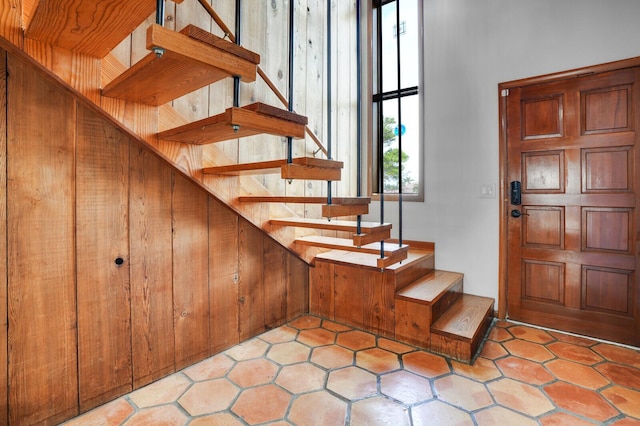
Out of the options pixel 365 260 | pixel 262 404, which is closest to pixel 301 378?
pixel 262 404

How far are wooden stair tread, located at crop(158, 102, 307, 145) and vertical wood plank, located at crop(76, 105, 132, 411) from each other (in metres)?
0.40

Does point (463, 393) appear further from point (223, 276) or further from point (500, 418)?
point (223, 276)

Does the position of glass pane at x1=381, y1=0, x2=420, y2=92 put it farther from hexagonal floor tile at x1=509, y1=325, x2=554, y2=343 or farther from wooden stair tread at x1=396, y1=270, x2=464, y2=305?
hexagonal floor tile at x1=509, y1=325, x2=554, y2=343

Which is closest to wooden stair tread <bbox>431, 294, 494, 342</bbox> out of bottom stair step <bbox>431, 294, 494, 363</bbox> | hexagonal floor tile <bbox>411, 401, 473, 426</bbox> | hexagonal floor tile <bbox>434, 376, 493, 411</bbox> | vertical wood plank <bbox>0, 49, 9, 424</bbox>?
bottom stair step <bbox>431, 294, 494, 363</bbox>

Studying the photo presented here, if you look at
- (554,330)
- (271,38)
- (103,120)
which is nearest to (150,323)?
(103,120)

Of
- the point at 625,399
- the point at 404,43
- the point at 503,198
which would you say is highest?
the point at 404,43

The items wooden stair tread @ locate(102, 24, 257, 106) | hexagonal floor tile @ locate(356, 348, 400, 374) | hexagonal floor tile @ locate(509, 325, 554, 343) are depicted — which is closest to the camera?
wooden stair tread @ locate(102, 24, 257, 106)

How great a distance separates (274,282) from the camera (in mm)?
2438

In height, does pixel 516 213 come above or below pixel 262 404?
above

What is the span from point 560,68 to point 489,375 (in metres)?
2.24

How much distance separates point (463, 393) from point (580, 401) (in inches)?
21.6

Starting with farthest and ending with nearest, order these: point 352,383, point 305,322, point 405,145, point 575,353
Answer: point 405,145
point 305,322
point 575,353
point 352,383

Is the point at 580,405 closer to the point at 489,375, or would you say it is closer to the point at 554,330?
the point at 489,375

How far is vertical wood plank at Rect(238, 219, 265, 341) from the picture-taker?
87.0 inches
